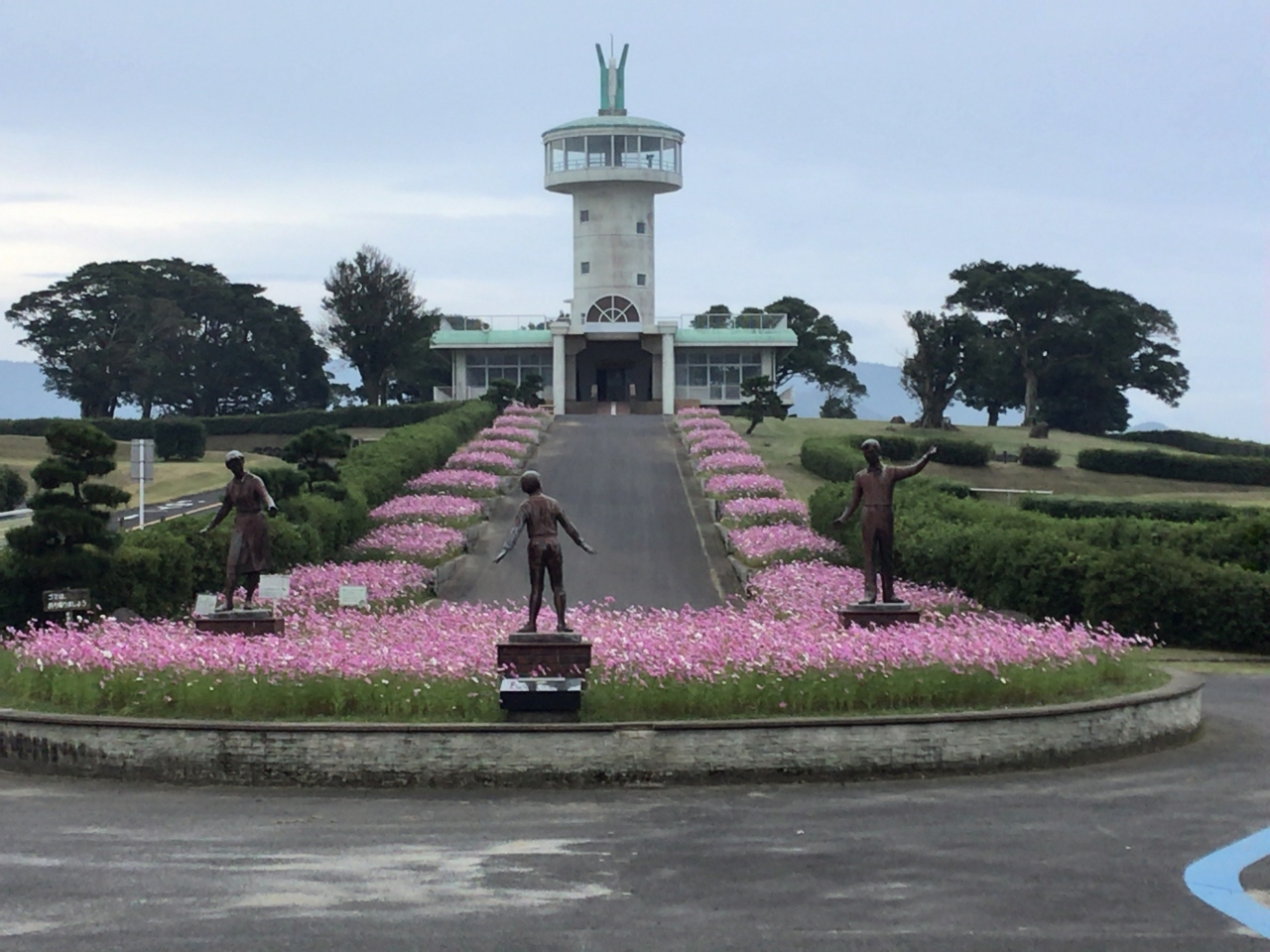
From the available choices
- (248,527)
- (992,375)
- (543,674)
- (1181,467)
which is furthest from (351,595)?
(992,375)

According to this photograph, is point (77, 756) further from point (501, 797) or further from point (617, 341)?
point (617, 341)

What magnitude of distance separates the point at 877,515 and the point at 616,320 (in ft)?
178

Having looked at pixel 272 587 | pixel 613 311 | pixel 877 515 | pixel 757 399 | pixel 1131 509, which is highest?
pixel 613 311

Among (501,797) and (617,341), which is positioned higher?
(617,341)

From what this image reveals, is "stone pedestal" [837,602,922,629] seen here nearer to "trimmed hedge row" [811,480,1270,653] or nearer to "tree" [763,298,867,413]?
"trimmed hedge row" [811,480,1270,653]

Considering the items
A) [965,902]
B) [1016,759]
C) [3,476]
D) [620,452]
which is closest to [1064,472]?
[620,452]

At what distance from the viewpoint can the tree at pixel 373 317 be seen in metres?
89.2

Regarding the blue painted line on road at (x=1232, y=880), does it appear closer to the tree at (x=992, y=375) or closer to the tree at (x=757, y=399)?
the tree at (x=757, y=399)

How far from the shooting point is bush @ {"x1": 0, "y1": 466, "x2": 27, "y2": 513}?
47.2 m

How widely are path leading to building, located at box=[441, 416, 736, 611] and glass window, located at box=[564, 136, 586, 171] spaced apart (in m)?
19.8

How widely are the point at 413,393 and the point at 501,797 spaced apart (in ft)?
278

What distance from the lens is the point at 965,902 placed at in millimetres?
10148

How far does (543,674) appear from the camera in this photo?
15547mm

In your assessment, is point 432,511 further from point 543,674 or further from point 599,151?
point 599,151
